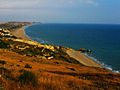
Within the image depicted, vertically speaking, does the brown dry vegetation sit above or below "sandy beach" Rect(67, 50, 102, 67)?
above

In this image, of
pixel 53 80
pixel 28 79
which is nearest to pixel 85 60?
pixel 53 80

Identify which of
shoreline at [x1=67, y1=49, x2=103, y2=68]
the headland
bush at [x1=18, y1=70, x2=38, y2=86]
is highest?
bush at [x1=18, y1=70, x2=38, y2=86]

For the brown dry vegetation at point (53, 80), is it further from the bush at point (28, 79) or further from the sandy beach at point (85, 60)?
the sandy beach at point (85, 60)

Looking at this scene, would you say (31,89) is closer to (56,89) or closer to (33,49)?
(56,89)

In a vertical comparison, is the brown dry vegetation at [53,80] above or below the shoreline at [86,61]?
above

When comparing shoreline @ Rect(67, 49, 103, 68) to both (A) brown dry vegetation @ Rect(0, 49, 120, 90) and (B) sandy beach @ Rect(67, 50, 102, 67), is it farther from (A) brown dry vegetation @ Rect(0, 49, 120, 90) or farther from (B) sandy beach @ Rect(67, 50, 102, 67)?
(A) brown dry vegetation @ Rect(0, 49, 120, 90)

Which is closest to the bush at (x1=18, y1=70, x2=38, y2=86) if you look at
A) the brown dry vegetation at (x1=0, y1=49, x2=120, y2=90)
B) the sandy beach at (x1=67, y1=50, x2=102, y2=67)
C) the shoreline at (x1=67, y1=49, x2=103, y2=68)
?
the brown dry vegetation at (x1=0, y1=49, x2=120, y2=90)

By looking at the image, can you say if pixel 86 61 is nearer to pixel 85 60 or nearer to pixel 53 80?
pixel 85 60

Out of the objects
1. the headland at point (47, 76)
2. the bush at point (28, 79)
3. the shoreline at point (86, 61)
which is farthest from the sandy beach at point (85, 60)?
the bush at point (28, 79)

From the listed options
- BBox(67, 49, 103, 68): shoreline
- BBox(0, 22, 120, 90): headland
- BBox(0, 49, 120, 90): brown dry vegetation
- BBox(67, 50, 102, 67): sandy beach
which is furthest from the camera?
BBox(67, 50, 102, 67): sandy beach

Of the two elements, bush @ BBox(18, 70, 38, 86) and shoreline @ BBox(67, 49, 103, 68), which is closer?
bush @ BBox(18, 70, 38, 86)

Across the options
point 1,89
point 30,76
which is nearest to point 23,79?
point 30,76
